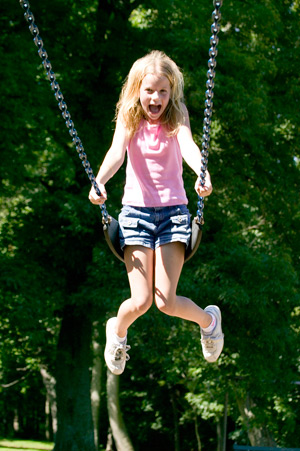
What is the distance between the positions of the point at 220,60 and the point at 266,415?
8.88 metres

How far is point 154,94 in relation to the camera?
3.94 m

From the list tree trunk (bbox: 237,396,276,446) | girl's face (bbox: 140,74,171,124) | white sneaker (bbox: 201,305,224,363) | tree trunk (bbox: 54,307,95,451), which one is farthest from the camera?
tree trunk (bbox: 237,396,276,446)

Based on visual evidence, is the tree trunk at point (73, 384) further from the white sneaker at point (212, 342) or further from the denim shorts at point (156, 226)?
the denim shorts at point (156, 226)

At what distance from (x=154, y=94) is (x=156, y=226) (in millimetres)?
722

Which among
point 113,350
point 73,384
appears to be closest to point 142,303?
point 113,350

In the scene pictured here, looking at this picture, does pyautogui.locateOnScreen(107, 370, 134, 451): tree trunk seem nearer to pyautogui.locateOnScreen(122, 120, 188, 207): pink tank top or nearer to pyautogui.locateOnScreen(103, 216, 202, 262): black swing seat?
pyautogui.locateOnScreen(103, 216, 202, 262): black swing seat

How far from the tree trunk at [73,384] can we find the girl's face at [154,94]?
1121 centimetres

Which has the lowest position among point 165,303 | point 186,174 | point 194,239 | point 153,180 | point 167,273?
point 165,303

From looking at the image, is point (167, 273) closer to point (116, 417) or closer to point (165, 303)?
point (165, 303)

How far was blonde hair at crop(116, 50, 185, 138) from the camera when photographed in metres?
3.98

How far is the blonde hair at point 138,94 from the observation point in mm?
3982

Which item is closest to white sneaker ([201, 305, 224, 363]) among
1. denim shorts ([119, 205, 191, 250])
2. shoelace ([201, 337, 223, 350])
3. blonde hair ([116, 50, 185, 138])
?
shoelace ([201, 337, 223, 350])

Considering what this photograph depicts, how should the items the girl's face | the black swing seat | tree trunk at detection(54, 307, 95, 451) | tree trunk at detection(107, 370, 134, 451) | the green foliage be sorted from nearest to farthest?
the girl's face → the black swing seat → the green foliage → tree trunk at detection(54, 307, 95, 451) → tree trunk at detection(107, 370, 134, 451)

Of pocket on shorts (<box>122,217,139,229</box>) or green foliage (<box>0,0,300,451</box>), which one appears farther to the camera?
green foliage (<box>0,0,300,451</box>)
